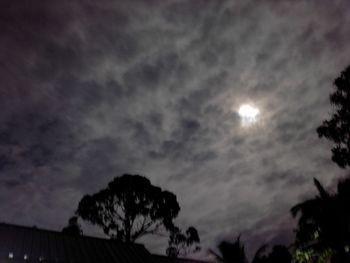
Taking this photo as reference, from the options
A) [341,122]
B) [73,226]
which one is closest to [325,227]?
[341,122]

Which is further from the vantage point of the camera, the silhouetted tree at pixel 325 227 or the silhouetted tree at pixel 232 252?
the silhouetted tree at pixel 232 252

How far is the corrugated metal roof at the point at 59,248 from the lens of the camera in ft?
49.7

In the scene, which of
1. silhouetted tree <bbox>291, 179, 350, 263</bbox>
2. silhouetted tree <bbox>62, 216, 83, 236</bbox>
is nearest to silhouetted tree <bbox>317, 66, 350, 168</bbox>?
silhouetted tree <bbox>291, 179, 350, 263</bbox>

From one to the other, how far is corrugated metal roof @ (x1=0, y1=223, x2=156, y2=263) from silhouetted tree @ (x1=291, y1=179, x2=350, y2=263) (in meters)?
10.7

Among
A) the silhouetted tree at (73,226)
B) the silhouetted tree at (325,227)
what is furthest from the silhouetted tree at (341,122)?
the silhouetted tree at (73,226)

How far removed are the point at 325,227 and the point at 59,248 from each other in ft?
55.9

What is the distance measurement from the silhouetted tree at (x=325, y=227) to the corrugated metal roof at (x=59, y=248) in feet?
35.0

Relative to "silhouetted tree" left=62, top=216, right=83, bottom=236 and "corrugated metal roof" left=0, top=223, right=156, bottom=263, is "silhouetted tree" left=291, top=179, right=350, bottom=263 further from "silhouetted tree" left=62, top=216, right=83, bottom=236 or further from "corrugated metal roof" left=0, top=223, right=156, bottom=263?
"silhouetted tree" left=62, top=216, right=83, bottom=236

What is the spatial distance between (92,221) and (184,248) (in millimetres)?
11970

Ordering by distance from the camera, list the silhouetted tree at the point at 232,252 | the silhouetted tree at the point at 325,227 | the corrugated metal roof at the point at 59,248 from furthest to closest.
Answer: the silhouetted tree at the point at 232,252
the silhouetted tree at the point at 325,227
the corrugated metal roof at the point at 59,248

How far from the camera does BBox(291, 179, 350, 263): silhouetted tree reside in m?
22.9

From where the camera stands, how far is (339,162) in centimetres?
2658

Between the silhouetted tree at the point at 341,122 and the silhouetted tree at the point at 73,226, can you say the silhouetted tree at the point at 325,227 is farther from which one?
the silhouetted tree at the point at 73,226

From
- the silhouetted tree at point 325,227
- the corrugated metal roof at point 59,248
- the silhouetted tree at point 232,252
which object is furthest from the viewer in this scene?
the silhouetted tree at point 232,252
